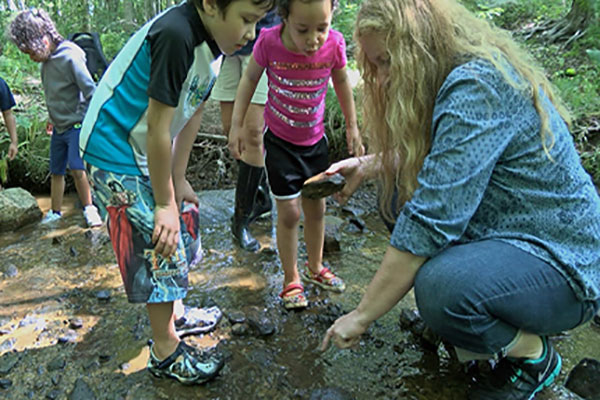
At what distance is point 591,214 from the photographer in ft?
4.82

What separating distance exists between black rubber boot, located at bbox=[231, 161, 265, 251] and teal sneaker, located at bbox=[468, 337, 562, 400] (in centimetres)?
178

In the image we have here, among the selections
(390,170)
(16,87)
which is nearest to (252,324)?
(390,170)

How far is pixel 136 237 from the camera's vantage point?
165 centimetres

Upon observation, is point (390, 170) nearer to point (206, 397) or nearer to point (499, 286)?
point (499, 286)

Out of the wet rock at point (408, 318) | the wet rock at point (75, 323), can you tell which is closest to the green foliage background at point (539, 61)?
the wet rock at point (408, 318)

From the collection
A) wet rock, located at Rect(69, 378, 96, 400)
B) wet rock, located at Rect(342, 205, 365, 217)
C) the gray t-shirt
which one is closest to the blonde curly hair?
wet rock, located at Rect(69, 378, 96, 400)

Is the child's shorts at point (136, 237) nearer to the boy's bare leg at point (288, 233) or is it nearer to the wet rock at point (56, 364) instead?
the wet rock at point (56, 364)

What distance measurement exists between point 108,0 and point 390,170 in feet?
39.5

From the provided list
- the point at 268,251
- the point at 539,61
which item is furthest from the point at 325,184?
the point at 539,61

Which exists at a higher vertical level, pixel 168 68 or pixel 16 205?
pixel 168 68

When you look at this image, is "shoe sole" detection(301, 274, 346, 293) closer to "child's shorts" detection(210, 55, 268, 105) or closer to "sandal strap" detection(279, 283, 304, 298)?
"sandal strap" detection(279, 283, 304, 298)

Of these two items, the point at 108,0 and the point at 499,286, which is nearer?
the point at 499,286

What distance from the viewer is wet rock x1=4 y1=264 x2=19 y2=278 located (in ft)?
8.95

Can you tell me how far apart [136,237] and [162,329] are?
39 cm
